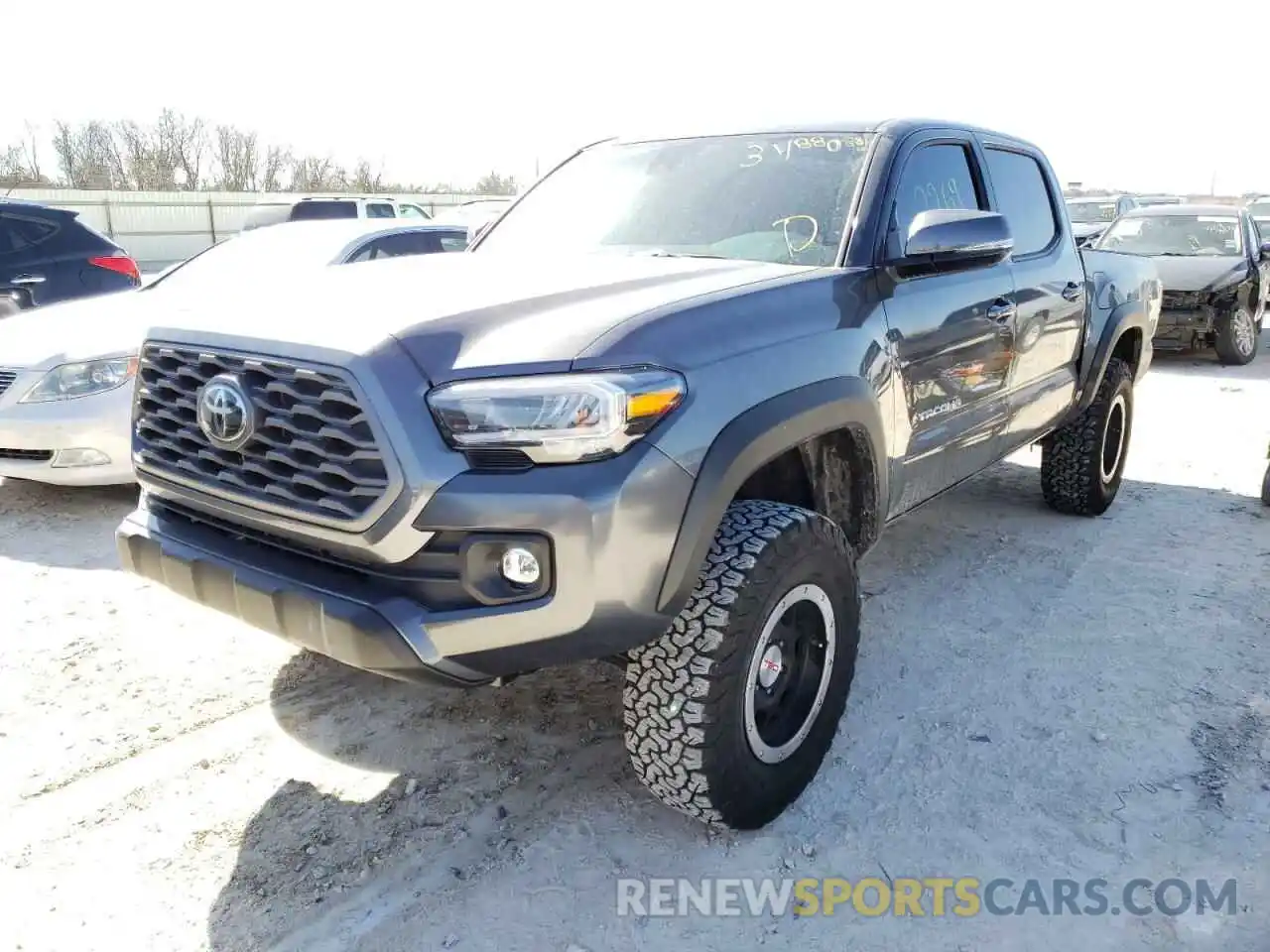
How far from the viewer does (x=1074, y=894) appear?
98.3 inches

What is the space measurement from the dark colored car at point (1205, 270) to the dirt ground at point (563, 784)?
758 cm

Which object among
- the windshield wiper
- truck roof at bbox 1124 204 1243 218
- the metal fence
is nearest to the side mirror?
the windshield wiper

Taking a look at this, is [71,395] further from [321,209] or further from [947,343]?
[321,209]

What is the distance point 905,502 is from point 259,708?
2279 millimetres

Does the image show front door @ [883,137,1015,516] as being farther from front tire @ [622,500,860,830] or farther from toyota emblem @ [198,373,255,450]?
toyota emblem @ [198,373,255,450]

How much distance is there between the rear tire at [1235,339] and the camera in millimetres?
10805

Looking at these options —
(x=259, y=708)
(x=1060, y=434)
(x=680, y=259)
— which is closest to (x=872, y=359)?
(x=680, y=259)

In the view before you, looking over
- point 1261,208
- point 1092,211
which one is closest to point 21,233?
point 1092,211

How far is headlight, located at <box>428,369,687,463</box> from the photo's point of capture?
2.18m

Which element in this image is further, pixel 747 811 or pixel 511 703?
pixel 511 703

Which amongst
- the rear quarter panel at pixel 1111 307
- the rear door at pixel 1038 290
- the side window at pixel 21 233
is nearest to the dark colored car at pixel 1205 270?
the rear quarter panel at pixel 1111 307

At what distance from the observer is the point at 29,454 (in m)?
5.25

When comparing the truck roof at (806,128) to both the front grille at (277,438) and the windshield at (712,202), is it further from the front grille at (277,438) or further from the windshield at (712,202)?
the front grille at (277,438)

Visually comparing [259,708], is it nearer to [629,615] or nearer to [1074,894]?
[629,615]
